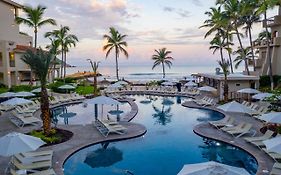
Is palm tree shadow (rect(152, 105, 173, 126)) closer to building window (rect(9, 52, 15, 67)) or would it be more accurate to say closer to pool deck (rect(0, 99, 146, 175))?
pool deck (rect(0, 99, 146, 175))

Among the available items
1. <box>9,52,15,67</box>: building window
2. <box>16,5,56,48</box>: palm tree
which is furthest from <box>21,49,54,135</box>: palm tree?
<box>9,52,15,67</box>: building window

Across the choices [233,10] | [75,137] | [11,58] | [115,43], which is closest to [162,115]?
[75,137]

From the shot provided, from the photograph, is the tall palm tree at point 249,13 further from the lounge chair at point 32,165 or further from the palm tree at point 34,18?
the lounge chair at point 32,165

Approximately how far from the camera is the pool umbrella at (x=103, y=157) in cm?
1288

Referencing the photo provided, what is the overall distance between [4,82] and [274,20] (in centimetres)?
3315

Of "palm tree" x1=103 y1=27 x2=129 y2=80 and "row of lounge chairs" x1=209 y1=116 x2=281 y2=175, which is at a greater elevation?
"palm tree" x1=103 y1=27 x2=129 y2=80

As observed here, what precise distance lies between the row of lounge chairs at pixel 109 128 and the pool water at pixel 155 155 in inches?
42.8

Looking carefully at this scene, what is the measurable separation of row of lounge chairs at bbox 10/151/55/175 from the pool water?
38.8 inches

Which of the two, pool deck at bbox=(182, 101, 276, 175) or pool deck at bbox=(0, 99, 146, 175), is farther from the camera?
pool deck at bbox=(0, 99, 146, 175)

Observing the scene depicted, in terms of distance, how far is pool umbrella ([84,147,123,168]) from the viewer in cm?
1288

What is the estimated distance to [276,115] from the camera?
43.9 feet

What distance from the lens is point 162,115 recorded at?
23.7m

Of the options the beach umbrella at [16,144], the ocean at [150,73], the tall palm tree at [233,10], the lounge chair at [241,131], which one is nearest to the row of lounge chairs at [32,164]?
the beach umbrella at [16,144]

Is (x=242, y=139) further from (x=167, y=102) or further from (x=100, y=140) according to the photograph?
(x=167, y=102)
